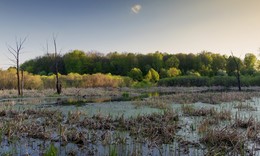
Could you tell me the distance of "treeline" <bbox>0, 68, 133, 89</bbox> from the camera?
112 ft

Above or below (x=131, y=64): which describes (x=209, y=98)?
below

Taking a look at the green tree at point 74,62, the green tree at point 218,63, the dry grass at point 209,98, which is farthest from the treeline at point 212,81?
the green tree at point 74,62

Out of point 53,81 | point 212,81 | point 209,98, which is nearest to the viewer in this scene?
point 209,98

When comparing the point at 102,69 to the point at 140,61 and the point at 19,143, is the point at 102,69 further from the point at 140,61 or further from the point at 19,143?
the point at 19,143

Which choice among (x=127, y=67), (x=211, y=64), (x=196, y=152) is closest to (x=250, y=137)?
(x=196, y=152)

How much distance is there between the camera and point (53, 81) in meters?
38.8

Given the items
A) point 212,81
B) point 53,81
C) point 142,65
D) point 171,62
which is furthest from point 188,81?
point 142,65

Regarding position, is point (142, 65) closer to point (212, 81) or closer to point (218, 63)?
point (218, 63)

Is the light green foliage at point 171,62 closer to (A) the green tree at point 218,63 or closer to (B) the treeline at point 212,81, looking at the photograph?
(A) the green tree at point 218,63

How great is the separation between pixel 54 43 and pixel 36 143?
26263 mm

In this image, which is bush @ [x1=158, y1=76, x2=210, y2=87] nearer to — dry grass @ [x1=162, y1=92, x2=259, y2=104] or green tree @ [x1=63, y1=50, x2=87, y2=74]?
dry grass @ [x1=162, y1=92, x2=259, y2=104]

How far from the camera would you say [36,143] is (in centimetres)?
714

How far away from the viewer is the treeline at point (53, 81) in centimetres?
3416

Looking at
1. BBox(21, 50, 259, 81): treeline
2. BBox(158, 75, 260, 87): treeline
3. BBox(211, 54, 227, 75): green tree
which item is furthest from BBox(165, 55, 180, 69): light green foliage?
BBox(158, 75, 260, 87): treeline
